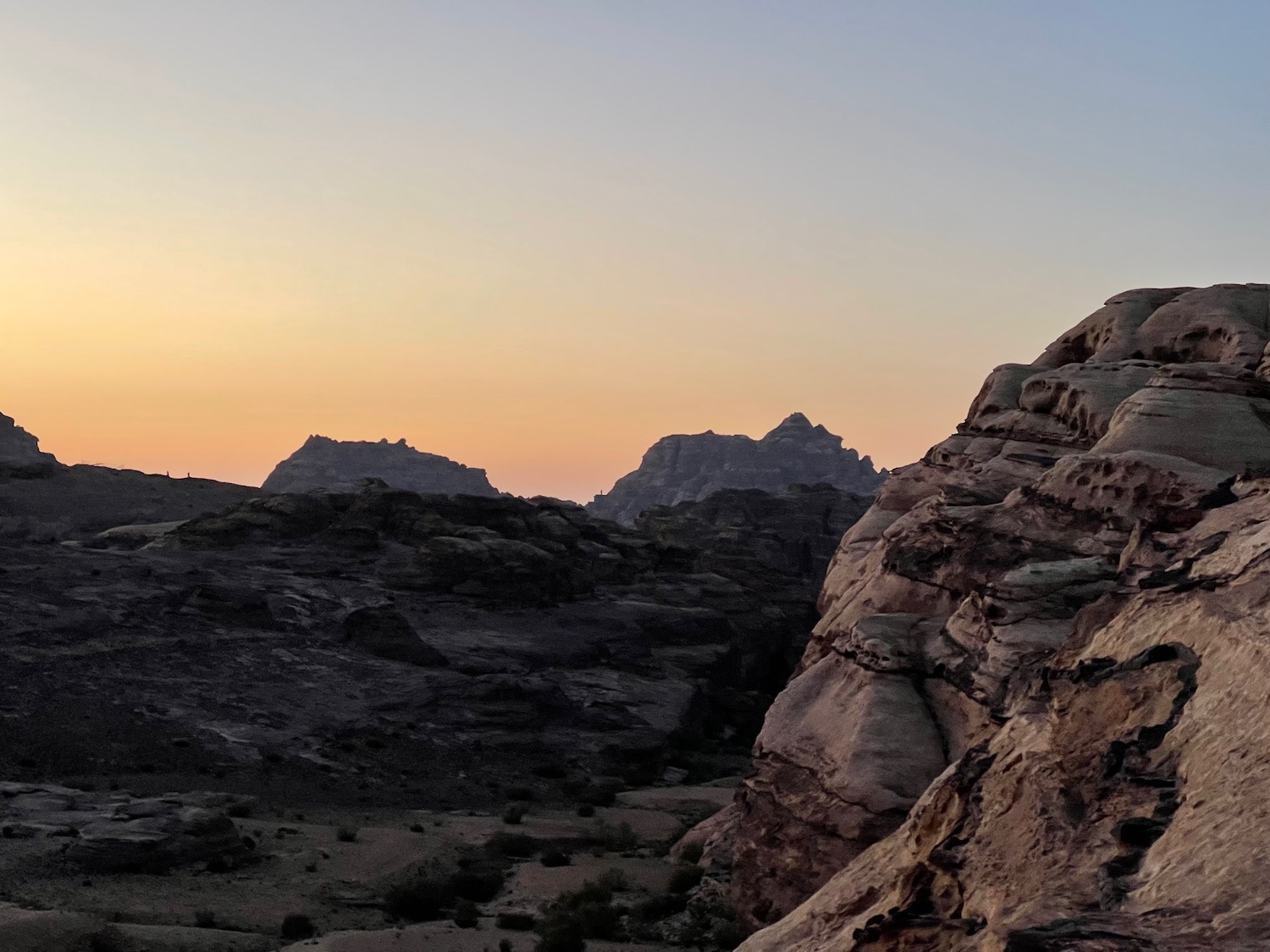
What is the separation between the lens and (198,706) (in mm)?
62062

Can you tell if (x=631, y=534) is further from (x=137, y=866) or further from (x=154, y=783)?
(x=137, y=866)

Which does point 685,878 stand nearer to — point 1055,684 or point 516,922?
point 516,922

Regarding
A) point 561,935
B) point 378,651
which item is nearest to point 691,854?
point 561,935

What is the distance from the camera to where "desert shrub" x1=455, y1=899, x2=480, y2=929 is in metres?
33.3

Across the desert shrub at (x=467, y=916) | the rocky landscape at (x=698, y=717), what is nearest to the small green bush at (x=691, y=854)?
the rocky landscape at (x=698, y=717)

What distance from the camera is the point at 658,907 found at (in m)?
34.0

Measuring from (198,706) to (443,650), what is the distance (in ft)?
60.0

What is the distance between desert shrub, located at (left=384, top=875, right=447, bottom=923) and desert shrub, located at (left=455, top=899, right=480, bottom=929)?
32.3 inches

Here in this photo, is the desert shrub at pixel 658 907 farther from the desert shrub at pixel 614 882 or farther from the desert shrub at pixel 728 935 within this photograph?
the desert shrub at pixel 728 935

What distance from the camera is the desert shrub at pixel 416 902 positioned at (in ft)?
114

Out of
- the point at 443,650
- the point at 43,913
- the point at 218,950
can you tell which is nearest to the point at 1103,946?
the point at 218,950

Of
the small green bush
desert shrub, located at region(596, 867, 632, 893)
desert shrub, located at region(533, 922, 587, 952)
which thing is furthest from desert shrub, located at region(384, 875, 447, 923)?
the small green bush

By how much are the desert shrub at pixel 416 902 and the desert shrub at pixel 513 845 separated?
7.70 meters

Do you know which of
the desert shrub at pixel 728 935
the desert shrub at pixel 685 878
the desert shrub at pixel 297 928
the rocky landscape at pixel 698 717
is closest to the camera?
the rocky landscape at pixel 698 717
